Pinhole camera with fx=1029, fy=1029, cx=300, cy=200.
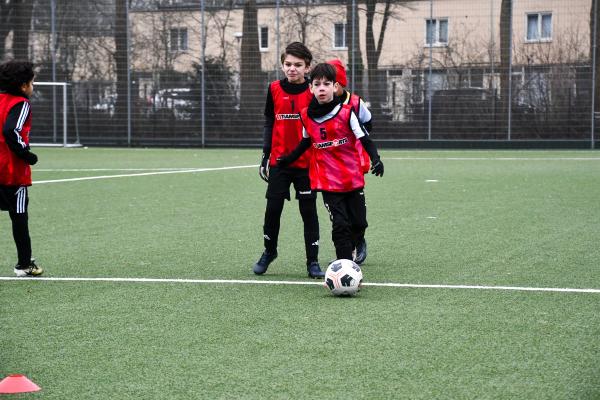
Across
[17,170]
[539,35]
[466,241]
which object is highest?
[539,35]

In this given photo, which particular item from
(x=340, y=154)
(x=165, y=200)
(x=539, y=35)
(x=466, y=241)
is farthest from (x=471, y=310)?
(x=539, y=35)

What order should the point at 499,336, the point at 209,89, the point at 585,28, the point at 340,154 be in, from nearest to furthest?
the point at 499,336 → the point at 340,154 → the point at 585,28 → the point at 209,89

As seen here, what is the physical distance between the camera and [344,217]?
6.93 m

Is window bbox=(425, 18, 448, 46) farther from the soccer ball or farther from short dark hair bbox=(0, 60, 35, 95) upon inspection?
the soccer ball

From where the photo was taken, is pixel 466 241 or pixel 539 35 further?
pixel 539 35

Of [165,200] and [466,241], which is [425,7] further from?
[466,241]

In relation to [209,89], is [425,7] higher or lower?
higher

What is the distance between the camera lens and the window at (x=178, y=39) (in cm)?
2736

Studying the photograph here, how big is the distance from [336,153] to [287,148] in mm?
589

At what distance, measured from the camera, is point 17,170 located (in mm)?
7289

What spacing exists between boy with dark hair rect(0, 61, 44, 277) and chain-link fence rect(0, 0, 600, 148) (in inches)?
751

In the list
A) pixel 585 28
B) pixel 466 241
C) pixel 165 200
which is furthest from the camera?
pixel 585 28

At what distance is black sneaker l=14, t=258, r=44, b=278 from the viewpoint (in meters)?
7.20

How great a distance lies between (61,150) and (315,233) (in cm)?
1952
